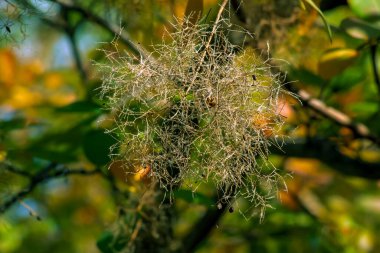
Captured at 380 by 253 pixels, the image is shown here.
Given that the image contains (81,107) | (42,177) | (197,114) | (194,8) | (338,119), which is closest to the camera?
(197,114)

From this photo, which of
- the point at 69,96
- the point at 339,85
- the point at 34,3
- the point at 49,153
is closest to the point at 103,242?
the point at 49,153

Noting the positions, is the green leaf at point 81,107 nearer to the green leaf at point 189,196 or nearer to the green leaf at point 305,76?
the green leaf at point 189,196

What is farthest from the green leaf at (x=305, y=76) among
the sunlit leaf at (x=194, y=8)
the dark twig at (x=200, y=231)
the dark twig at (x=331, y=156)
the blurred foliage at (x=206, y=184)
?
the sunlit leaf at (x=194, y=8)

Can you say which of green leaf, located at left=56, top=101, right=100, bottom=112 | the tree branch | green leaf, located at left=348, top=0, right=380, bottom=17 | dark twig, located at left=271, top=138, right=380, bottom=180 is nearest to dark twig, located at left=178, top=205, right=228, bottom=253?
dark twig, located at left=271, top=138, right=380, bottom=180

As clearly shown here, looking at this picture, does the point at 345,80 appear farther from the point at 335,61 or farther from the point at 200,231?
the point at 200,231

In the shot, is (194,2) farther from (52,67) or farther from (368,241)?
(52,67)

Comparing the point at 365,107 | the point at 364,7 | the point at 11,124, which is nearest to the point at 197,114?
the point at 364,7
